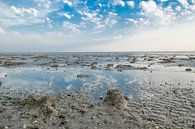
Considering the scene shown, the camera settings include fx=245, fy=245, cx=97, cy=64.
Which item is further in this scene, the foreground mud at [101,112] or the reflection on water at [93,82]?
the reflection on water at [93,82]

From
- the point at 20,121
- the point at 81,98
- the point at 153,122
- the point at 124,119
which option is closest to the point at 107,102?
the point at 81,98

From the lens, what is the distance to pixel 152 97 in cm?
1916

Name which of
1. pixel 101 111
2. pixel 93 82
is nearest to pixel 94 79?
pixel 93 82

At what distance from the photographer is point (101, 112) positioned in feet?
48.9

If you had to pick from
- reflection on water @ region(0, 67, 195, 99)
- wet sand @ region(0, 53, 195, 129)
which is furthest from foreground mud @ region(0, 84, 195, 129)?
reflection on water @ region(0, 67, 195, 99)

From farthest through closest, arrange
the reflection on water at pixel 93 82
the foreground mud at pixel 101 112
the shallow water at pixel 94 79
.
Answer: the shallow water at pixel 94 79 → the reflection on water at pixel 93 82 → the foreground mud at pixel 101 112

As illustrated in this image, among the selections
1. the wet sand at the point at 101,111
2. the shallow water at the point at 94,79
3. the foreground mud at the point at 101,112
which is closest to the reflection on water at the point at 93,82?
the shallow water at the point at 94,79

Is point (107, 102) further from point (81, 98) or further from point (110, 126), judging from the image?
point (110, 126)

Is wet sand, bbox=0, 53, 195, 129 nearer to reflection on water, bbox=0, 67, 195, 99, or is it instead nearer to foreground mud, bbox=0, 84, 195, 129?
foreground mud, bbox=0, 84, 195, 129

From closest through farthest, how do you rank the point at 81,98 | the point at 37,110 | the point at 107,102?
the point at 37,110
the point at 107,102
the point at 81,98

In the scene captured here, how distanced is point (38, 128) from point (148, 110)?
699 cm

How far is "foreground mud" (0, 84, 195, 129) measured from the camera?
40.5ft

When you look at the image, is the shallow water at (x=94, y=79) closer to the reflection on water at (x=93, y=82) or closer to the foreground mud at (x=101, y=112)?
the reflection on water at (x=93, y=82)

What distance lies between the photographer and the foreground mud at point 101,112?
487 inches
